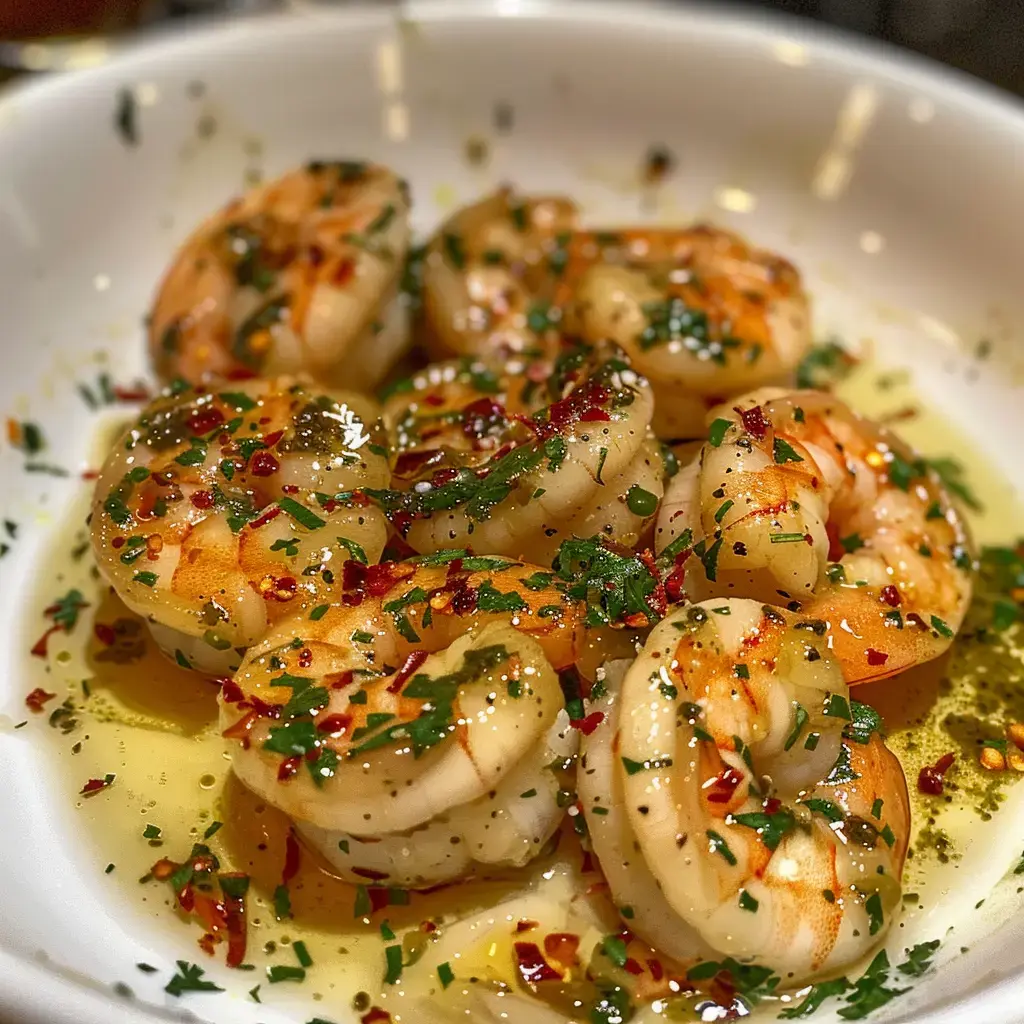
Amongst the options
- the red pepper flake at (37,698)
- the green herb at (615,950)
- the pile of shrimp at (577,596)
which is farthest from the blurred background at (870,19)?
the green herb at (615,950)

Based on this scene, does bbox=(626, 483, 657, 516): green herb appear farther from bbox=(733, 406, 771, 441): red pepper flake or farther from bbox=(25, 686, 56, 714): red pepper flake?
bbox=(25, 686, 56, 714): red pepper flake

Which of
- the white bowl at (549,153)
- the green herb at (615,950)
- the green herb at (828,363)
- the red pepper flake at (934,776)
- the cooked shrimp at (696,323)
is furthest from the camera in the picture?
the green herb at (828,363)

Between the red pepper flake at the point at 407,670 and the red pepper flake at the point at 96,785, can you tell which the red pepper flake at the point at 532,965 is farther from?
the red pepper flake at the point at 96,785

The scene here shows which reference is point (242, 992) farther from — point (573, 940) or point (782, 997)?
point (782, 997)

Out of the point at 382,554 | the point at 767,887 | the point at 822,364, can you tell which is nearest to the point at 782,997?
the point at 767,887

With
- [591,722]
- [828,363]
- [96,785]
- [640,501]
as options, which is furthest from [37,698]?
[828,363]

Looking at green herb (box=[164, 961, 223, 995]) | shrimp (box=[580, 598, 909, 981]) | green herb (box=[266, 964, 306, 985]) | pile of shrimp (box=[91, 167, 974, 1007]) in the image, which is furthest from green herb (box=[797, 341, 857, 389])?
green herb (box=[164, 961, 223, 995])
